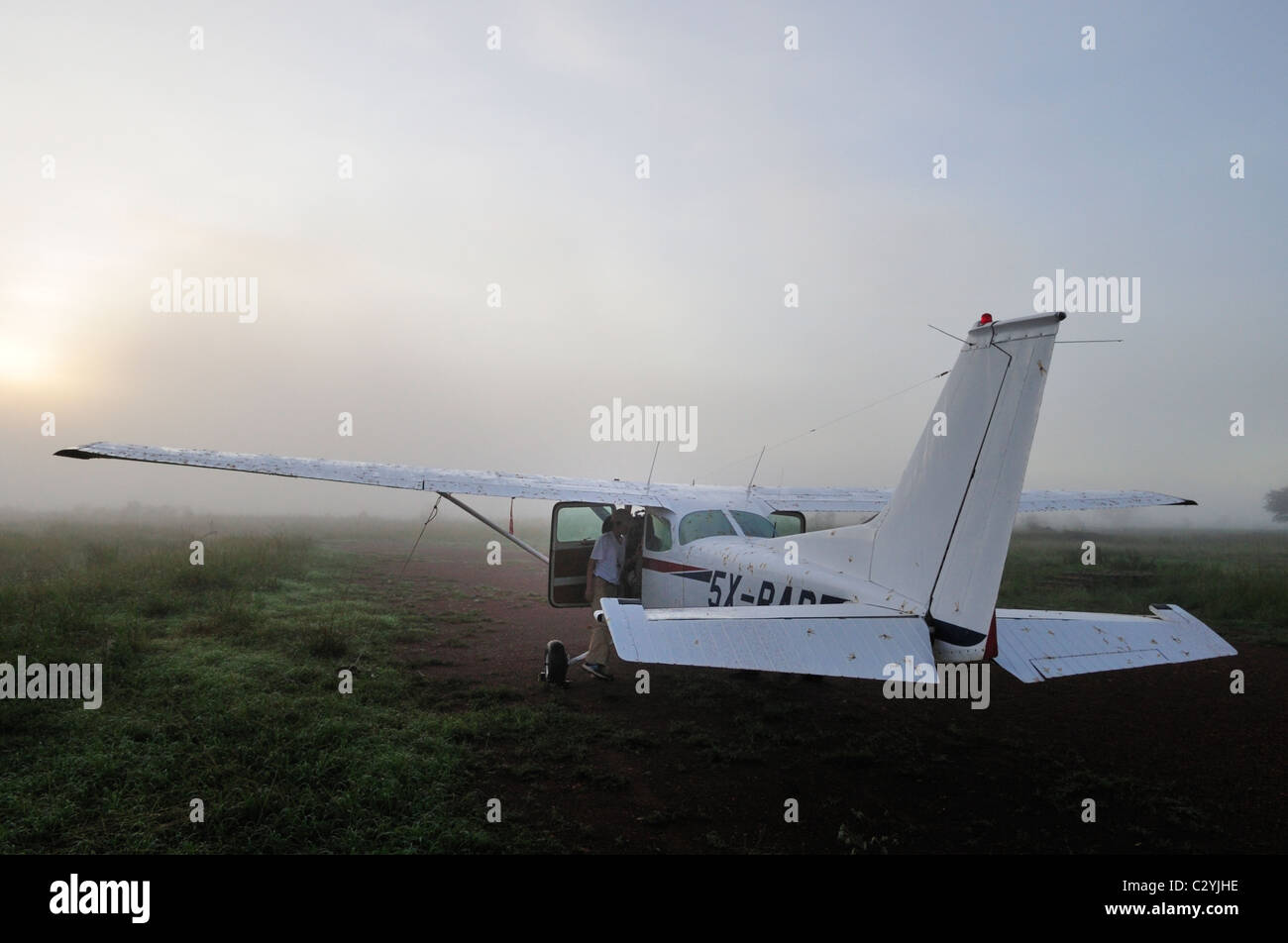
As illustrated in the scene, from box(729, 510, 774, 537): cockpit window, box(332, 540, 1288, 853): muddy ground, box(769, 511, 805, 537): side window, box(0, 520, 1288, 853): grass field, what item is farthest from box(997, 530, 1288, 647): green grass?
box(729, 510, 774, 537): cockpit window

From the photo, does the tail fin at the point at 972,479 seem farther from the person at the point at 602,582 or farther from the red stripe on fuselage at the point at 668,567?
the person at the point at 602,582

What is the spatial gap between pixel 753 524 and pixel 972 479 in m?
3.98

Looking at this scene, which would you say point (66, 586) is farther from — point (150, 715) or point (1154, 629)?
point (1154, 629)

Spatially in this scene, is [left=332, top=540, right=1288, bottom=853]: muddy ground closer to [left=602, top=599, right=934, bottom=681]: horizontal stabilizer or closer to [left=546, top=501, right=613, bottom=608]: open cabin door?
[left=546, top=501, right=613, bottom=608]: open cabin door

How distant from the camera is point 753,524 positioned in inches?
333

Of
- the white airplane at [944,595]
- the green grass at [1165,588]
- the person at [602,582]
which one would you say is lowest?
the green grass at [1165,588]

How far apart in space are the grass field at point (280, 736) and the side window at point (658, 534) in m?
1.90

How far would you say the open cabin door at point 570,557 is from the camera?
9.23m

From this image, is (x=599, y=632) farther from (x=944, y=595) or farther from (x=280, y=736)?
(x=944, y=595)

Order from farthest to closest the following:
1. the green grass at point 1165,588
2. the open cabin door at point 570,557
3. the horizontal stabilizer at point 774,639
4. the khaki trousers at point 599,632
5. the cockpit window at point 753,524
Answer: the green grass at point 1165,588 < the open cabin door at point 570,557 < the khaki trousers at point 599,632 < the cockpit window at point 753,524 < the horizontal stabilizer at point 774,639

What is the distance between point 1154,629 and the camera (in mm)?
4844

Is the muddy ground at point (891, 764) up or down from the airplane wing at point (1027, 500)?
down

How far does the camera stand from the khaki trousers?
8.61 meters

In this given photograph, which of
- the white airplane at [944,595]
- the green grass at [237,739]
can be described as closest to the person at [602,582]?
the green grass at [237,739]
